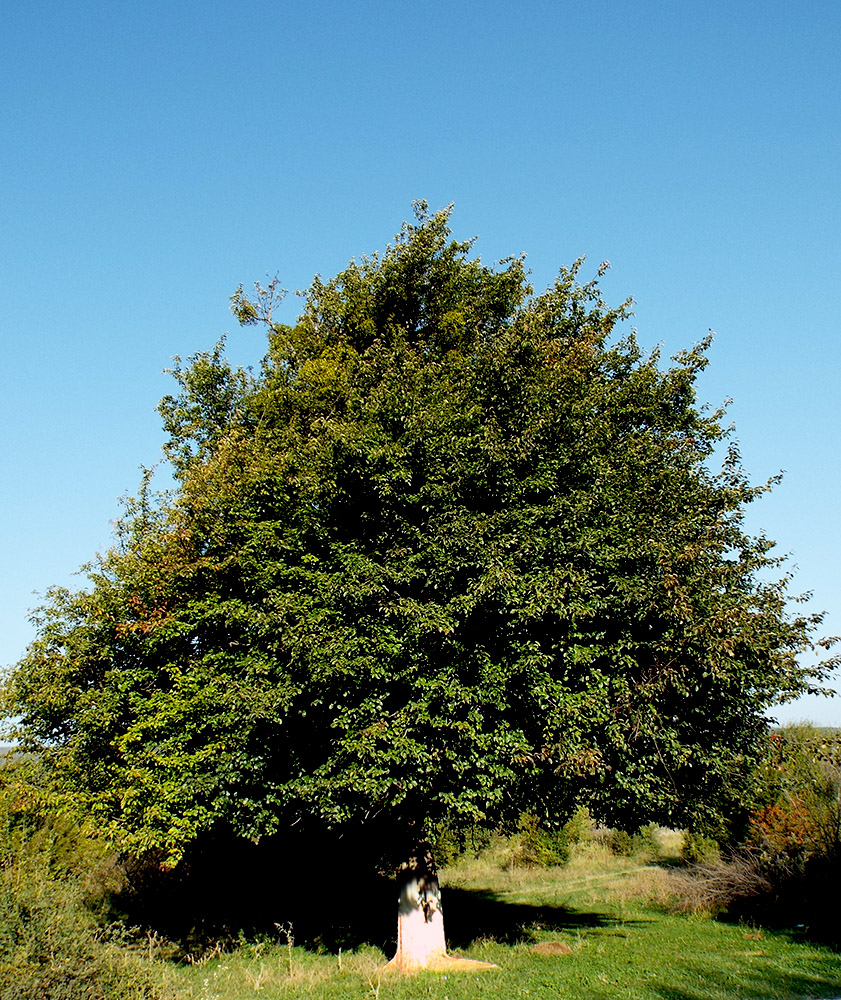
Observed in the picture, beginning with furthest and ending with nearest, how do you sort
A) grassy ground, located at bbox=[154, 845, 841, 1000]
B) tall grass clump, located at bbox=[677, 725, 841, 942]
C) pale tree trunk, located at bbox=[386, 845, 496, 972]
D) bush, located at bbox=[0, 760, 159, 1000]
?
tall grass clump, located at bbox=[677, 725, 841, 942] → pale tree trunk, located at bbox=[386, 845, 496, 972] → grassy ground, located at bbox=[154, 845, 841, 1000] → bush, located at bbox=[0, 760, 159, 1000]

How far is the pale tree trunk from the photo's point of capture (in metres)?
15.3

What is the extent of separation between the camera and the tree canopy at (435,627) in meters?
12.9

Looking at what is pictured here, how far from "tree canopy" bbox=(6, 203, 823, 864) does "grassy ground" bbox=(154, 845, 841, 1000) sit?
A: 9.70 feet

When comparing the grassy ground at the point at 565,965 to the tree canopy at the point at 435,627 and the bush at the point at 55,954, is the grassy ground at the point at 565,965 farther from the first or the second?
the tree canopy at the point at 435,627

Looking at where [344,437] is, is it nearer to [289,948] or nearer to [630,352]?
[630,352]

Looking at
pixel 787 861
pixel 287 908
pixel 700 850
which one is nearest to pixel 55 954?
pixel 287 908

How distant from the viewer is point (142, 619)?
16578mm

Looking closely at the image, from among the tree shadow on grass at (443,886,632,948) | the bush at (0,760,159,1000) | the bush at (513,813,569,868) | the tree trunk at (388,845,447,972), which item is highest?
the bush at (0,760,159,1000)

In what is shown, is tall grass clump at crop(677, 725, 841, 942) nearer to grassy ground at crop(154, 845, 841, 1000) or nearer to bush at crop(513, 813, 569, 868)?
grassy ground at crop(154, 845, 841, 1000)

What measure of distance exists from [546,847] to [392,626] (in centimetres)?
3265

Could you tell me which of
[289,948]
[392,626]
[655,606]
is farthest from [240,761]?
[655,606]

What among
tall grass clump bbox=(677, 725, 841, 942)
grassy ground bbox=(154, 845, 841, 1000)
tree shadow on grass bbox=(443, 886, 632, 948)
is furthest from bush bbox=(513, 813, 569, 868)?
tall grass clump bbox=(677, 725, 841, 942)

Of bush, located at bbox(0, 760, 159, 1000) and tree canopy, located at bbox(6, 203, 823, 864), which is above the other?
tree canopy, located at bbox(6, 203, 823, 864)

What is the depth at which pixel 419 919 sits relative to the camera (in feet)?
51.4
